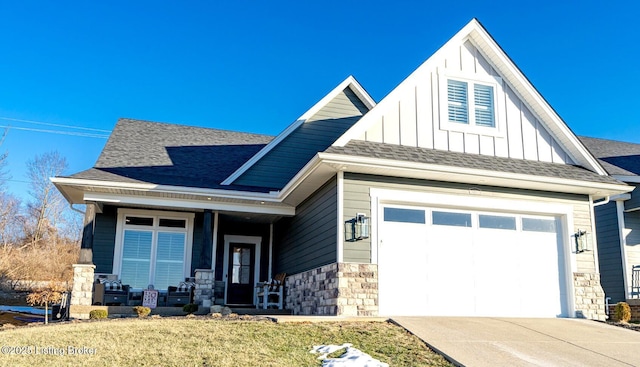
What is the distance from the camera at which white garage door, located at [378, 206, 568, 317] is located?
1046 cm

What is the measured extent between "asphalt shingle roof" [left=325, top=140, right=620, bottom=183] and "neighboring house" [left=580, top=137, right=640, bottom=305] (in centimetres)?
468

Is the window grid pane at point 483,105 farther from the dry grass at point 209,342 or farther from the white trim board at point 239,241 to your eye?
the white trim board at point 239,241

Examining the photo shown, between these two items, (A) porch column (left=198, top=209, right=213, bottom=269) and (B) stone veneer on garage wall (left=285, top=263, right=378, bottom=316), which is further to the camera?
(A) porch column (left=198, top=209, right=213, bottom=269)

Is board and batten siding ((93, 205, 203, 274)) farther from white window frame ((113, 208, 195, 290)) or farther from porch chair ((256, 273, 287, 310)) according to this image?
porch chair ((256, 273, 287, 310))

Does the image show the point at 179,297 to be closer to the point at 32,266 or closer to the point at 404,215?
the point at 404,215

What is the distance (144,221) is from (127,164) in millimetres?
1522

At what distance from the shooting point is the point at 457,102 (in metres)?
11.8

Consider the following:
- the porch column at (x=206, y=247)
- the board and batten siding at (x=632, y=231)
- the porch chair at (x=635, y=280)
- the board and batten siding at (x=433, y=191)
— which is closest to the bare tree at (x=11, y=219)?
the porch column at (x=206, y=247)

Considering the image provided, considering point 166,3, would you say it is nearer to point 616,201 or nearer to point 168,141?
point 168,141

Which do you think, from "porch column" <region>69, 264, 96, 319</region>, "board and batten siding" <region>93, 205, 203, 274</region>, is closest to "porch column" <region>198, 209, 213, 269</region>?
"board and batten siding" <region>93, 205, 203, 274</region>

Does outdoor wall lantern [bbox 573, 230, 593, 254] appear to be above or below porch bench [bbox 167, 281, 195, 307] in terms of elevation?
above

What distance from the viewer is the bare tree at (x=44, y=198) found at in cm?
3291

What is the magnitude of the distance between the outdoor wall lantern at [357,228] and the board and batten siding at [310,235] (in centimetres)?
23

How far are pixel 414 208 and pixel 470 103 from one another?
2.75m
